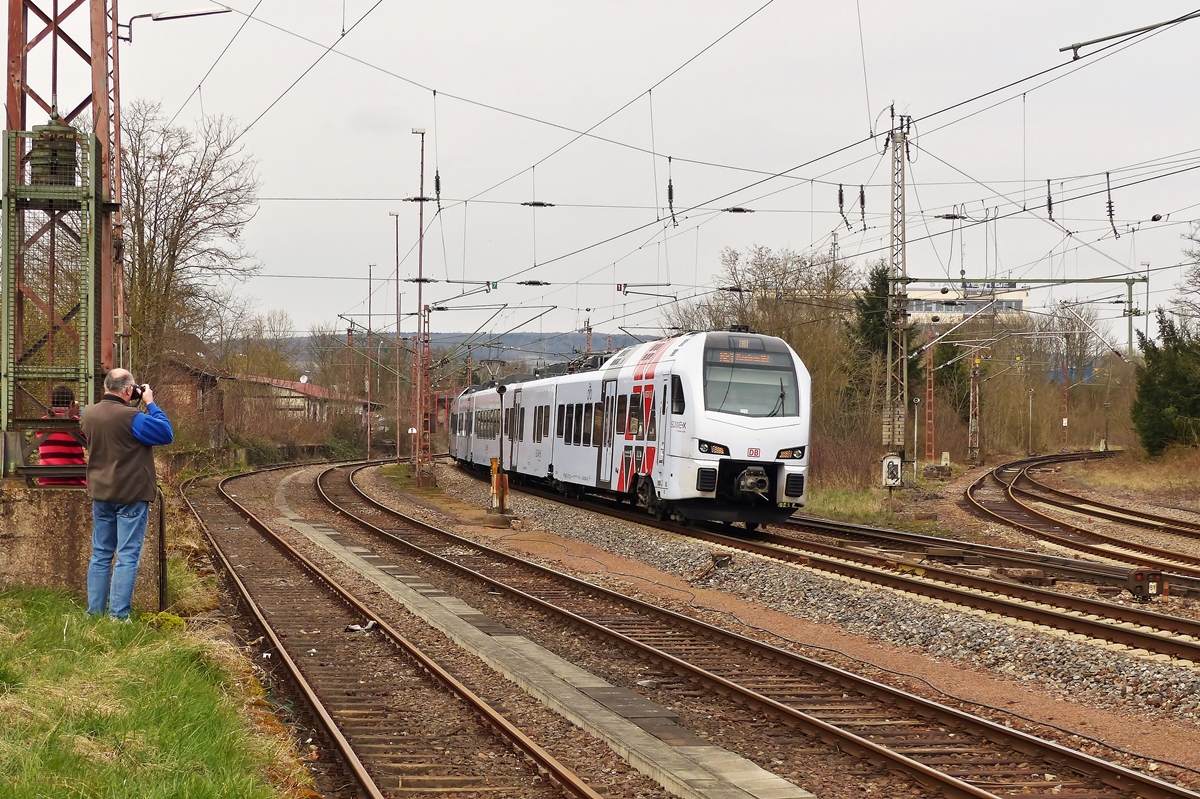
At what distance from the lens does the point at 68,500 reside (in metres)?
9.53

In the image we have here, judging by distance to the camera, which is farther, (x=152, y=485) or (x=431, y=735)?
(x=152, y=485)

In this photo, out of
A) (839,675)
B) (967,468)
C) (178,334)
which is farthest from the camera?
(967,468)

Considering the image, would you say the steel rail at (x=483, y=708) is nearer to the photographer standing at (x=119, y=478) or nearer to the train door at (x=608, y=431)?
the photographer standing at (x=119, y=478)

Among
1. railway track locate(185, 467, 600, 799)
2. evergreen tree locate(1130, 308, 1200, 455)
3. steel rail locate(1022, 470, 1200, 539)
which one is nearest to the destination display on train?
railway track locate(185, 467, 600, 799)

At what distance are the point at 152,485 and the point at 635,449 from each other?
13.7m

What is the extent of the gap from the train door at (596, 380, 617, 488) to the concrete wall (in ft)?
46.7

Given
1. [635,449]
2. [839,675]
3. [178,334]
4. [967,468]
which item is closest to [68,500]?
[839,675]

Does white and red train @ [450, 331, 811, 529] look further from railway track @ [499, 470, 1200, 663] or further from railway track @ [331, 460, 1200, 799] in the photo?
railway track @ [331, 460, 1200, 799]

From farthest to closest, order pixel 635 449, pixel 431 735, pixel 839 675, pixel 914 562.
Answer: pixel 635 449, pixel 914 562, pixel 839 675, pixel 431 735

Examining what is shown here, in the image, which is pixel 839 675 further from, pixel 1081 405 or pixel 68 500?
pixel 1081 405

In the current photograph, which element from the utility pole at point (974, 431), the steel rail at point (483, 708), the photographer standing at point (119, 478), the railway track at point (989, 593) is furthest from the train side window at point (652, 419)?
the utility pole at point (974, 431)

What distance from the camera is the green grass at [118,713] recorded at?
5113mm

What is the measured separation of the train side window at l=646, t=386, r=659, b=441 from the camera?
20.3m

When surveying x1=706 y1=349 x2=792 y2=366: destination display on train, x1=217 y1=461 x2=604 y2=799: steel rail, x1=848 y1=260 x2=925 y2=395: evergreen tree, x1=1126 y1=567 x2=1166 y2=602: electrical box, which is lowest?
x1=217 y1=461 x2=604 y2=799: steel rail
